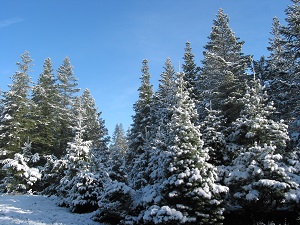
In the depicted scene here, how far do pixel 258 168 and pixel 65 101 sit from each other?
36.3 m

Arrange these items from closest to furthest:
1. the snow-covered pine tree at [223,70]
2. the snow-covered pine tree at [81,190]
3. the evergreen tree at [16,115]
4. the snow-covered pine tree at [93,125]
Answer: the snow-covered pine tree at [81,190] → the snow-covered pine tree at [223,70] → the evergreen tree at [16,115] → the snow-covered pine tree at [93,125]

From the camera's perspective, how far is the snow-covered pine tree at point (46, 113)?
38906mm

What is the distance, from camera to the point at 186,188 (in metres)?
14.9

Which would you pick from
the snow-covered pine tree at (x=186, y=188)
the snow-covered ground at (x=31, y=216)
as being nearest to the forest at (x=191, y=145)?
the snow-covered pine tree at (x=186, y=188)

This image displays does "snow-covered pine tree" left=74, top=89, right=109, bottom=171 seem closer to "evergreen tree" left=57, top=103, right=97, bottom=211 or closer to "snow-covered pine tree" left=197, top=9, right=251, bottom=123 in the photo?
"evergreen tree" left=57, top=103, right=97, bottom=211

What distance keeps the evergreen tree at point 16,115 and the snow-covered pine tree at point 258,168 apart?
28.6m

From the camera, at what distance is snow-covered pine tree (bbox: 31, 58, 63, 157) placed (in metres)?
38.9

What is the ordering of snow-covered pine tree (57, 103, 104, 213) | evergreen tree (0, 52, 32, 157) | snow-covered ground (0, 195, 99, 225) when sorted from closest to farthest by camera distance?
snow-covered ground (0, 195, 99, 225)
snow-covered pine tree (57, 103, 104, 213)
evergreen tree (0, 52, 32, 157)

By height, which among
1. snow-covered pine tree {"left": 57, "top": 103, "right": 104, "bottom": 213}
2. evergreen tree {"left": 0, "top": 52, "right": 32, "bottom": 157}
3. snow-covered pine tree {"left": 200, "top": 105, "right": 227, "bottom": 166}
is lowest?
snow-covered pine tree {"left": 57, "top": 103, "right": 104, "bottom": 213}

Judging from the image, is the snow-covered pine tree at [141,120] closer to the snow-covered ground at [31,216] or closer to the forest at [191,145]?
the forest at [191,145]

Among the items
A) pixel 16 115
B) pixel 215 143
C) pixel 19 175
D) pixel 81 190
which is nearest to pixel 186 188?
pixel 215 143

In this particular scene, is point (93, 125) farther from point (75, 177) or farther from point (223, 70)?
point (223, 70)

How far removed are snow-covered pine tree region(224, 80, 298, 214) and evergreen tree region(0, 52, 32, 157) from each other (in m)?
28.6

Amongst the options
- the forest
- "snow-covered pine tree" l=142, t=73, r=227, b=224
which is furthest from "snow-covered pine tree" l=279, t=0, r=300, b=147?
"snow-covered pine tree" l=142, t=73, r=227, b=224
